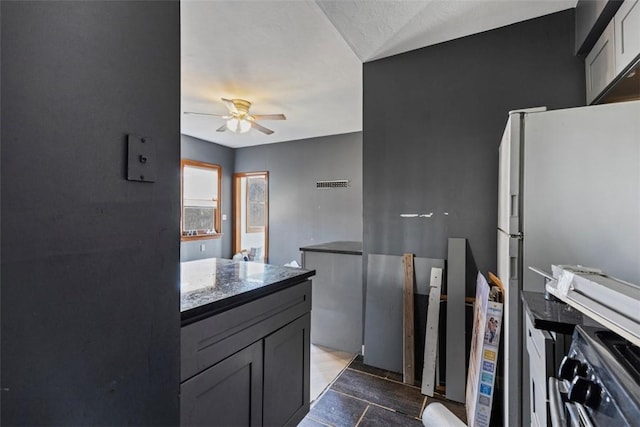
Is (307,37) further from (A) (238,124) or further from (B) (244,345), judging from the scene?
(B) (244,345)

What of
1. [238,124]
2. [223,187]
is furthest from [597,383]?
[223,187]

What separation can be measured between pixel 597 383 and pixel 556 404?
21 centimetres

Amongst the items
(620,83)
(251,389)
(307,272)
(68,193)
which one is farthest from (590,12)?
(251,389)

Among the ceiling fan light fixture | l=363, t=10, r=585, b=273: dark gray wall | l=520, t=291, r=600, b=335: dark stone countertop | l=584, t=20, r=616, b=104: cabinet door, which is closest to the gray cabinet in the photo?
l=520, t=291, r=600, b=335: dark stone countertop

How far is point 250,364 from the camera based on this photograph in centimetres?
121

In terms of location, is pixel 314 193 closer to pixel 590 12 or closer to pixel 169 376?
pixel 590 12

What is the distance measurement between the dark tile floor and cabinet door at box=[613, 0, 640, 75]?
2.20 m

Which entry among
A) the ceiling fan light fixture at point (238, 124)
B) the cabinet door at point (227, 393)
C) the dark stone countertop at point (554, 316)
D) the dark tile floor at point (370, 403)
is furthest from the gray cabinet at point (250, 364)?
the ceiling fan light fixture at point (238, 124)

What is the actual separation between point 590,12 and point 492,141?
2.74 ft

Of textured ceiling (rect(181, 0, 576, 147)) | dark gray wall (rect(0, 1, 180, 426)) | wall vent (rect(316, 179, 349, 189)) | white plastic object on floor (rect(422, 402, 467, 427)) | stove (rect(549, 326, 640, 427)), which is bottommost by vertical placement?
white plastic object on floor (rect(422, 402, 467, 427))

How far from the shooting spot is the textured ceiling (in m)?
1.91

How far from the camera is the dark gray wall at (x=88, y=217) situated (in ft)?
1.69

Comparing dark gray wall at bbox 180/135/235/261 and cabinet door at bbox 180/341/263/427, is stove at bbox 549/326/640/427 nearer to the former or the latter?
cabinet door at bbox 180/341/263/427

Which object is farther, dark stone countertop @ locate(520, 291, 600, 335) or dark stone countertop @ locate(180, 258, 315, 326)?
dark stone countertop @ locate(180, 258, 315, 326)
